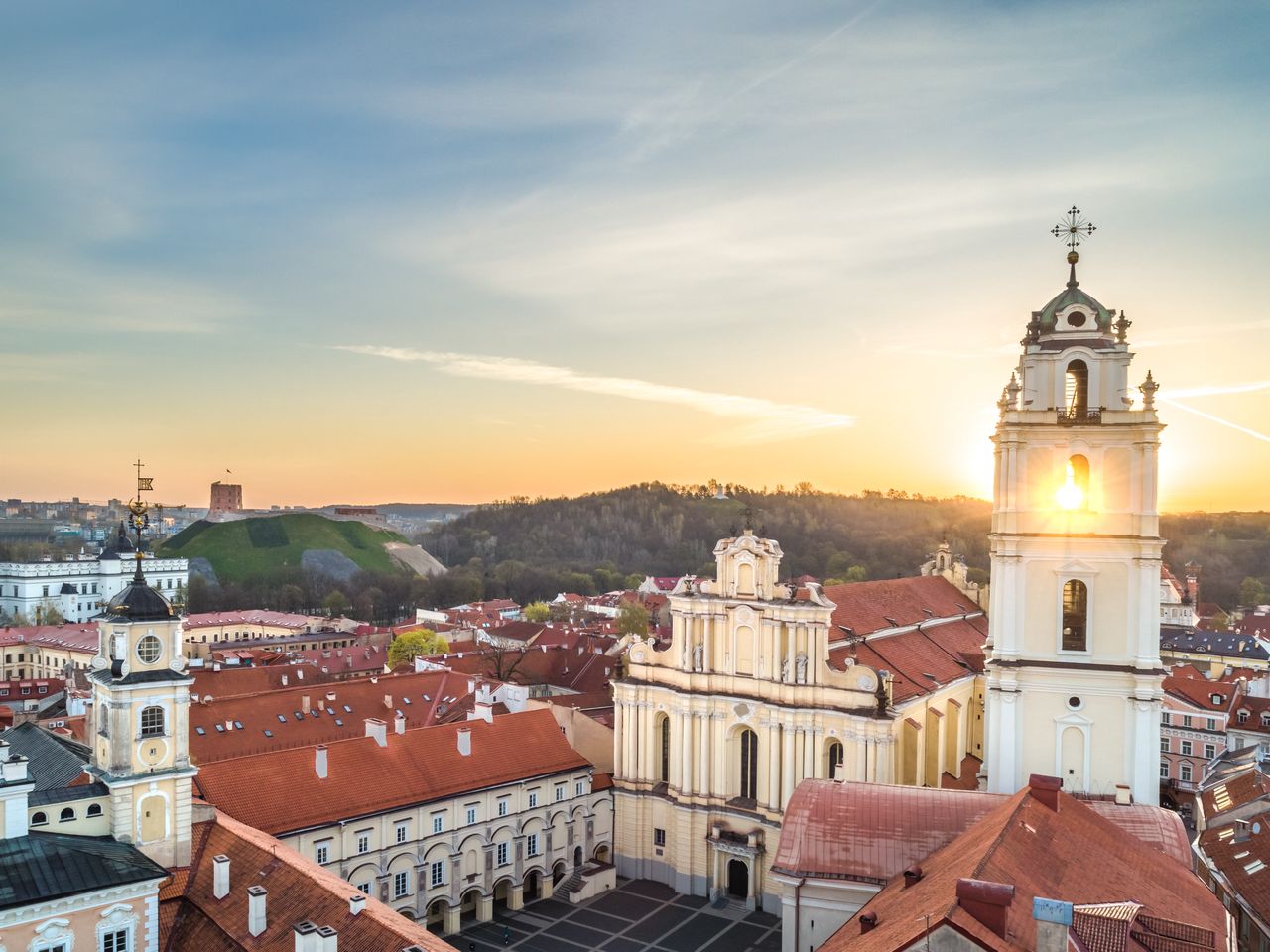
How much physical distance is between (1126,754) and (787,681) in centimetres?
1185

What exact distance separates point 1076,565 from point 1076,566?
30 mm

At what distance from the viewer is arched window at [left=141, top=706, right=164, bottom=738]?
23.6 m

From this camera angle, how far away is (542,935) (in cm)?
3397

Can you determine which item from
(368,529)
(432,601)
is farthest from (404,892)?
(368,529)

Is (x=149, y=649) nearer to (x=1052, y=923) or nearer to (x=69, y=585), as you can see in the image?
(x=1052, y=923)

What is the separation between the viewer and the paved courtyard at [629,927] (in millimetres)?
33188

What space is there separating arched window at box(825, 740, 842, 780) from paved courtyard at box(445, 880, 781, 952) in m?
5.66

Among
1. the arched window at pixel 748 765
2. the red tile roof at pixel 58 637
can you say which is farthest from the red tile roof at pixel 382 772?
the red tile roof at pixel 58 637

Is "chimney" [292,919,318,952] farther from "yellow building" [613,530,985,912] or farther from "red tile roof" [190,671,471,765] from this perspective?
"yellow building" [613,530,985,912]

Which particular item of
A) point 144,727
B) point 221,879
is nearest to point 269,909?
point 221,879

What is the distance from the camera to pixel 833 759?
3722 cm

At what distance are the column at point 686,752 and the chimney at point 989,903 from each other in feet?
81.3

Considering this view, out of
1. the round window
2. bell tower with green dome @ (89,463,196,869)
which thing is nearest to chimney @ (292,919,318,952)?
bell tower with green dome @ (89,463,196,869)

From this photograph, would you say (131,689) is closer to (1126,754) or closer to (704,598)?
→ (704,598)
